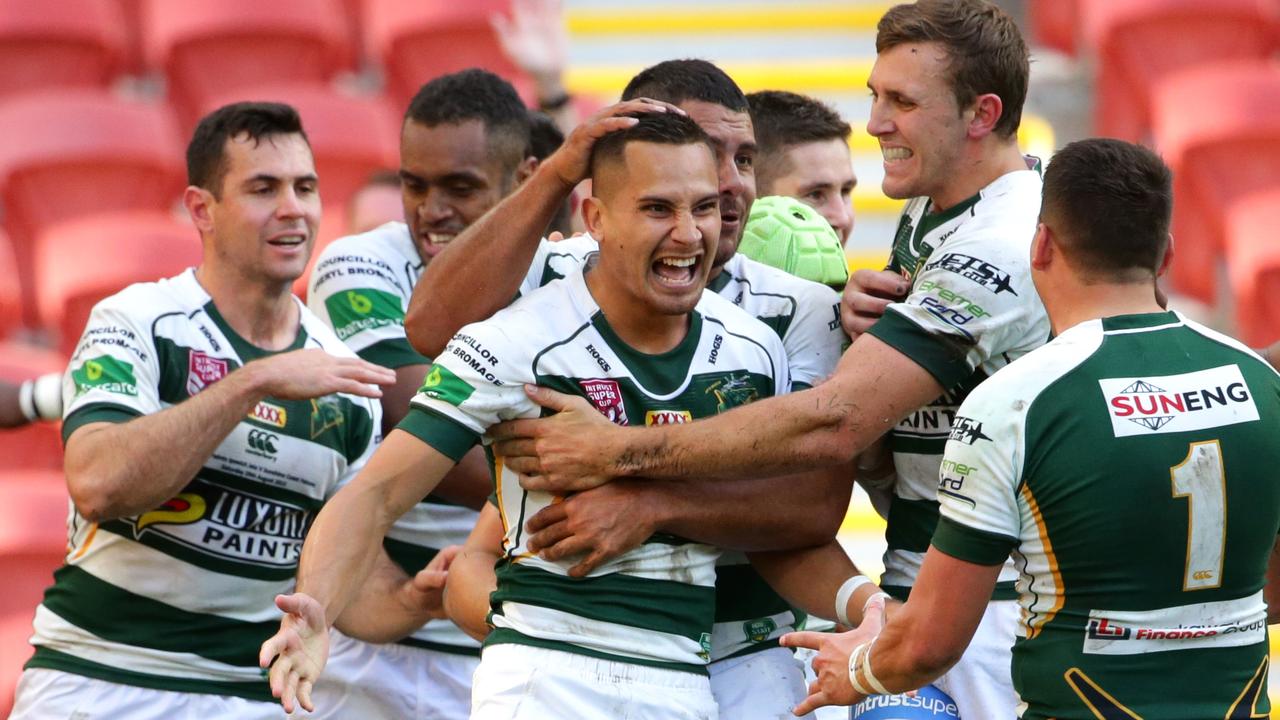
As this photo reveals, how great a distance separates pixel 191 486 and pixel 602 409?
5.32 feet

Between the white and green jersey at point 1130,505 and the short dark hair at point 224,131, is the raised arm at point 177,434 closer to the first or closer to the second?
the short dark hair at point 224,131

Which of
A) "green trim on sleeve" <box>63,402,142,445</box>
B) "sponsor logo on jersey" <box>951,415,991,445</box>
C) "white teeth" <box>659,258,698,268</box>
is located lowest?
"green trim on sleeve" <box>63,402,142,445</box>

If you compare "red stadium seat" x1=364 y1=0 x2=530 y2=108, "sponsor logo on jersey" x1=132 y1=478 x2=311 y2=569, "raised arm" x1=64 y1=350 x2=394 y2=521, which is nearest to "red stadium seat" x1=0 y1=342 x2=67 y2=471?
"red stadium seat" x1=364 y1=0 x2=530 y2=108

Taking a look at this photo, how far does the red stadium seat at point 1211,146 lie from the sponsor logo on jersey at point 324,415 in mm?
5342

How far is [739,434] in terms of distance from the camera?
3684mm

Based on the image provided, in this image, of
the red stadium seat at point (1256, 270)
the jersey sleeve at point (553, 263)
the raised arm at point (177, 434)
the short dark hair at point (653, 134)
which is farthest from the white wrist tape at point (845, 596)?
the red stadium seat at point (1256, 270)

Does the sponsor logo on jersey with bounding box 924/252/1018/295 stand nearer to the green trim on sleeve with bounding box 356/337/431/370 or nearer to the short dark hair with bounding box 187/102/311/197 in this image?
the green trim on sleeve with bounding box 356/337/431/370

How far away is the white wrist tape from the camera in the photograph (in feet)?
12.7

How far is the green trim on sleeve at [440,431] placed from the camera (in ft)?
11.9

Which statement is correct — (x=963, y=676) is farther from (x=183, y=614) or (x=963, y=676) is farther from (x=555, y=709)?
(x=183, y=614)

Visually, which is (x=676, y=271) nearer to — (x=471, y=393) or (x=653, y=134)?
(x=653, y=134)

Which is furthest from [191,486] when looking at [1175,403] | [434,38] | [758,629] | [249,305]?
[434,38]

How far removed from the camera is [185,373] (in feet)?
15.9

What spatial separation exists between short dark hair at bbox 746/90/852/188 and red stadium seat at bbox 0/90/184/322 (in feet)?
14.9
